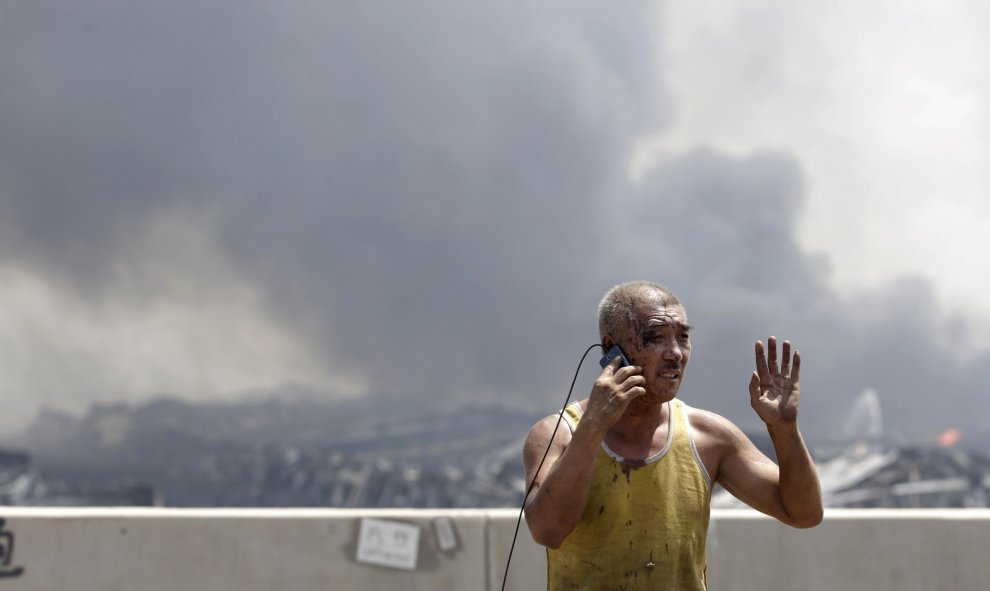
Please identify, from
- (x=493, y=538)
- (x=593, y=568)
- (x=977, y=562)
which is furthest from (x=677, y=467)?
(x=977, y=562)

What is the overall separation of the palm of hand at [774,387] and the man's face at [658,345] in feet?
0.76

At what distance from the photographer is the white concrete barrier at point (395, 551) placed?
17.7 feet

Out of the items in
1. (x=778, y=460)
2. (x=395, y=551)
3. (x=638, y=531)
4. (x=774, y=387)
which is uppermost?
(x=774, y=387)

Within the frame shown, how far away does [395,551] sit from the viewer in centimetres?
552

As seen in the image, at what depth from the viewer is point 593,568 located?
9.14 ft

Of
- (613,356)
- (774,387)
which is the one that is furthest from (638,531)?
(774,387)

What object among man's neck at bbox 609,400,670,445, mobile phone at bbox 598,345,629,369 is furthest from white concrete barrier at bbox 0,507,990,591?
Answer: mobile phone at bbox 598,345,629,369

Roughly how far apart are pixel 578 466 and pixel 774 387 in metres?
0.70

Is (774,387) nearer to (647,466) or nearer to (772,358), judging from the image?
(772,358)

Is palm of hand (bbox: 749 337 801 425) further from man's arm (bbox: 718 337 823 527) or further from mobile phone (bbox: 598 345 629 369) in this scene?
mobile phone (bbox: 598 345 629 369)

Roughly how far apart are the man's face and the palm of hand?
0.76 ft

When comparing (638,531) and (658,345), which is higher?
(658,345)

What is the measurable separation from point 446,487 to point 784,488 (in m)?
39.8

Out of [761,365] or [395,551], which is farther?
[395,551]
